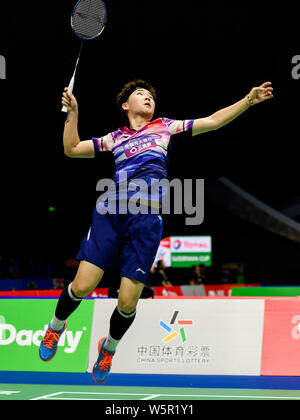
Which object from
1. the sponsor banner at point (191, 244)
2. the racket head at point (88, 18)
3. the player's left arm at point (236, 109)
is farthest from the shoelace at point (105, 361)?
the sponsor banner at point (191, 244)

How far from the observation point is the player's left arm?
4504 millimetres

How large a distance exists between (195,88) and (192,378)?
27.4 ft

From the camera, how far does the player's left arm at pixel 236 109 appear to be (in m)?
4.50

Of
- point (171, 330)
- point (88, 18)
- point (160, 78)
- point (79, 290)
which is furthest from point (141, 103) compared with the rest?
point (160, 78)

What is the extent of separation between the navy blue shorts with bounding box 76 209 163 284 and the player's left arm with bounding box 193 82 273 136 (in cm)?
83

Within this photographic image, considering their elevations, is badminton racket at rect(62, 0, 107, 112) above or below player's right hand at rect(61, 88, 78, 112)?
above

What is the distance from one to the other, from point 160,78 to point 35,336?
25.0ft

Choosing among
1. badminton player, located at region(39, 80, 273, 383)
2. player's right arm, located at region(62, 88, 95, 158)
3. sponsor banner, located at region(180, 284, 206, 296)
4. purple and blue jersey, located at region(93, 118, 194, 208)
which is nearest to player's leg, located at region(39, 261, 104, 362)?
badminton player, located at region(39, 80, 273, 383)

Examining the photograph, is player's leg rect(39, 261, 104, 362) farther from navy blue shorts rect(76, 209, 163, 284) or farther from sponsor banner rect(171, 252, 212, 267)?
sponsor banner rect(171, 252, 212, 267)

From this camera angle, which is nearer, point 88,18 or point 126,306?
point 126,306

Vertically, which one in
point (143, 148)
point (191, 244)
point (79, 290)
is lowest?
point (79, 290)

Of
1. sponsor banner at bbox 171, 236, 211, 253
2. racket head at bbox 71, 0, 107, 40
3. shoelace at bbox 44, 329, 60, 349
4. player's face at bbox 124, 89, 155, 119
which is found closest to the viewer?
shoelace at bbox 44, 329, 60, 349

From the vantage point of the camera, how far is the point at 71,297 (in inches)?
180

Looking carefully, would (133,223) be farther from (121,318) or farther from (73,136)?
(73,136)
